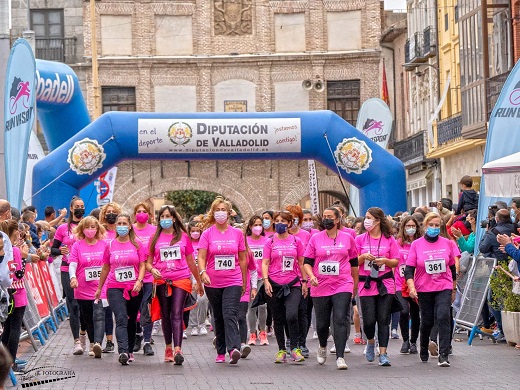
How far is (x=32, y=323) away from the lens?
1795 centimetres

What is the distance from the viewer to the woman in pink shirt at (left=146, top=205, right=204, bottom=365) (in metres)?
15.5

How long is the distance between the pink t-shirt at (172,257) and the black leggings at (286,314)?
1.11 m

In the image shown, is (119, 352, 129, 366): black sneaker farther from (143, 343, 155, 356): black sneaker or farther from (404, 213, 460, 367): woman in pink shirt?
(404, 213, 460, 367): woman in pink shirt

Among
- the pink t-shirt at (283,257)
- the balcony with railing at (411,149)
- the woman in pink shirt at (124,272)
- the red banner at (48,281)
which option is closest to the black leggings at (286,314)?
the pink t-shirt at (283,257)

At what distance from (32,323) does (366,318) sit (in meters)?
4.88

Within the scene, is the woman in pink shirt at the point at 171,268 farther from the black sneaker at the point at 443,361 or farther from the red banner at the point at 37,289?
the red banner at the point at 37,289

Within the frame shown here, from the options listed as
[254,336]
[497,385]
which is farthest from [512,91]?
[497,385]

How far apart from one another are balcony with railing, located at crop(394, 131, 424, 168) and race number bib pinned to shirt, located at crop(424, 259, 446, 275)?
113 ft

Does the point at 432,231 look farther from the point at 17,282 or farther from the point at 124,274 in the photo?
the point at 17,282

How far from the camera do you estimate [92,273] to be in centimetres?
1628

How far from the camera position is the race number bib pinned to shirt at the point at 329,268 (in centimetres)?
1485

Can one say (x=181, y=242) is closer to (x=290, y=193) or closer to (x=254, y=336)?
(x=254, y=336)

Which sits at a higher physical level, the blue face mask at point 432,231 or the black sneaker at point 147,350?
the blue face mask at point 432,231

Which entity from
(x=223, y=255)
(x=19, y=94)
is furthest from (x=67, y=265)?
(x=19, y=94)
